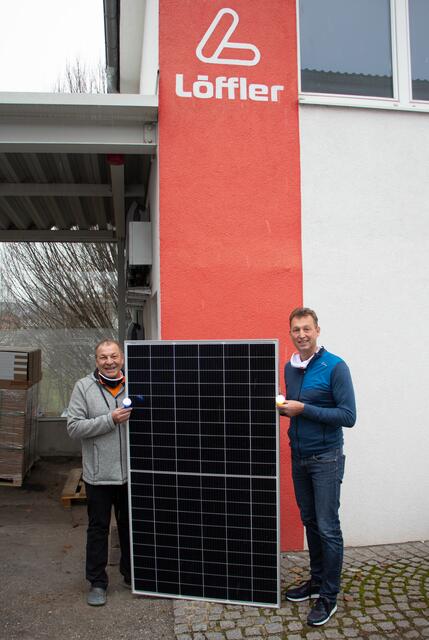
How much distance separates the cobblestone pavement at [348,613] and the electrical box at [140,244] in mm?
2853

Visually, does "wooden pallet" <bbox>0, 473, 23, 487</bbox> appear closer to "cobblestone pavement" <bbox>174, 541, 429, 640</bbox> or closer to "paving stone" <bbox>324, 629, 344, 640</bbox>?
"cobblestone pavement" <bbox>174, 541, 429, 640</bbox>

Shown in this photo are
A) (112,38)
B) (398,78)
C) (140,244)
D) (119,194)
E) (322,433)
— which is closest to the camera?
(322,433)

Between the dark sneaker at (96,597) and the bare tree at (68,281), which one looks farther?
the bare tree at (68,281)

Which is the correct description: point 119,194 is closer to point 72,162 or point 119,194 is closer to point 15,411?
point 72,162

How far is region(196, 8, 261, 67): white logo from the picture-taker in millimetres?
4395

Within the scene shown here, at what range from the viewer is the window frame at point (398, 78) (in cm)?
463

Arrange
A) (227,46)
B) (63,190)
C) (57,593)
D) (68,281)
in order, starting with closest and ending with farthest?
1. (57,593)
2. (227,46)
3. (63,190)
4. (68,281)

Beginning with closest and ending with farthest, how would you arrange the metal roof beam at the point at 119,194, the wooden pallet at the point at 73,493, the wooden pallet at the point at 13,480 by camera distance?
1. the metal roof beam at the point at 119,194
2. the wooden pallet at the point at 73,493
3. the wooden pallet at the point at 13,480

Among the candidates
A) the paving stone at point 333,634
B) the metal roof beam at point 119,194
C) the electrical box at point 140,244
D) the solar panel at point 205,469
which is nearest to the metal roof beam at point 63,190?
the metal roof beam at point 119,194

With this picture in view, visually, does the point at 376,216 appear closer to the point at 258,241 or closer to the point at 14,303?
the point at 258,241

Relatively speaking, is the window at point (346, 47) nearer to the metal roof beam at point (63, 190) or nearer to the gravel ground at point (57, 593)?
the metal roof beam at point (63, 190)

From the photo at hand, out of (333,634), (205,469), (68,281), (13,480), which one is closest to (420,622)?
(333,634)

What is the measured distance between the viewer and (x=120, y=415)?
3582 mm

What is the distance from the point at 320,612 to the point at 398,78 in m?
4.12
